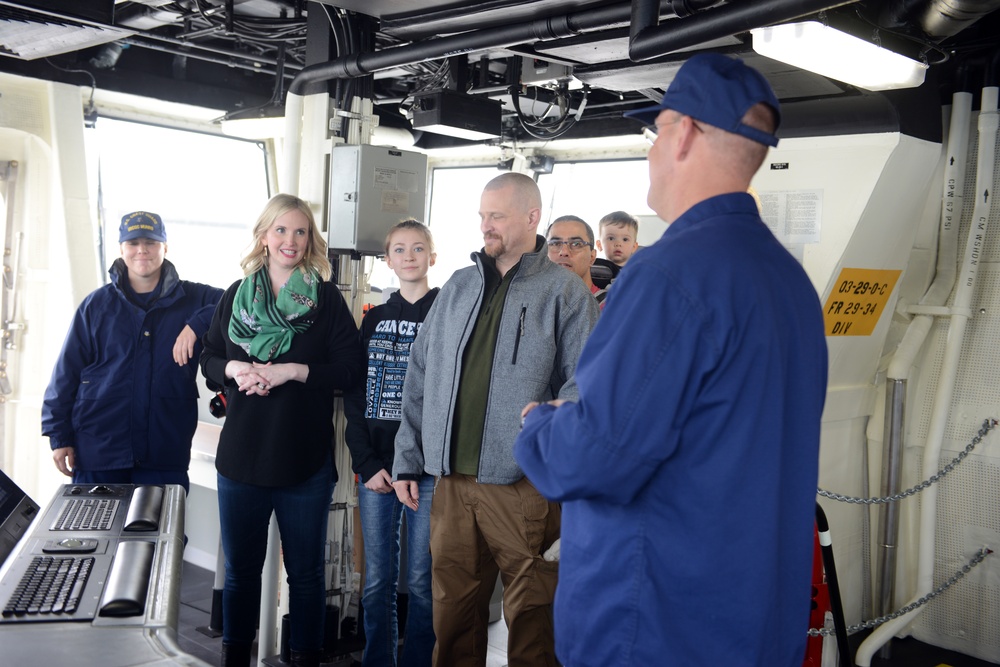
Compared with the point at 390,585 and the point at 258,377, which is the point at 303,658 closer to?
the point at 390,585

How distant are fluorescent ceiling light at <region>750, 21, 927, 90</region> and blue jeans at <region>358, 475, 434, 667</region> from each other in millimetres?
1976

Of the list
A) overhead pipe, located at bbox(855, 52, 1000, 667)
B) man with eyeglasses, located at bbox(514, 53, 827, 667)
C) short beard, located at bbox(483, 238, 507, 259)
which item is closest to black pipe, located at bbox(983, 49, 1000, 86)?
overhead pipe, located at bbox(855, 52, 1000, 667)

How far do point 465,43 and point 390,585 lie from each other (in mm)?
2110

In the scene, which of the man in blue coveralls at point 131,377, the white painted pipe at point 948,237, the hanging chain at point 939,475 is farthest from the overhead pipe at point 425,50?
the hanging chain at point 939,475

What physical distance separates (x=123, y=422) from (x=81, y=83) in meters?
2.99

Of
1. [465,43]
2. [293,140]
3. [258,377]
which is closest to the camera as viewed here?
[258,377]

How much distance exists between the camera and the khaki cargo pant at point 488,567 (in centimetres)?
271

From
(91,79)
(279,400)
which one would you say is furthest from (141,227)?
(91,79)

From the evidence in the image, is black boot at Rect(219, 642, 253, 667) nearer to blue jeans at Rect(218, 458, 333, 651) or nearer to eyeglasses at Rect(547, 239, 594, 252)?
blue jeans at Rect(218, 458, 333, 651)

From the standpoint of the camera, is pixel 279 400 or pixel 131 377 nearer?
pixel 279 400

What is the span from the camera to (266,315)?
314 cm

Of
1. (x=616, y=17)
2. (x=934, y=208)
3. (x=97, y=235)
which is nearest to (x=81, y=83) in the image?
(x=97, y=235)

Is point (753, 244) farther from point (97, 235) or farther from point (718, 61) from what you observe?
point (97, 235)

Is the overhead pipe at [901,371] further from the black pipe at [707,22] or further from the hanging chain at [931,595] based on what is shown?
the black pipe at [707,22]
